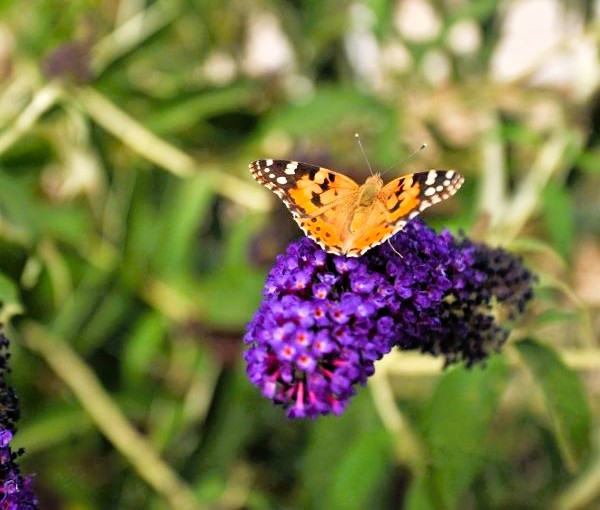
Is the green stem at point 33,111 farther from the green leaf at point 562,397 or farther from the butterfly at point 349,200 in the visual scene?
the green leaf at point 562,397

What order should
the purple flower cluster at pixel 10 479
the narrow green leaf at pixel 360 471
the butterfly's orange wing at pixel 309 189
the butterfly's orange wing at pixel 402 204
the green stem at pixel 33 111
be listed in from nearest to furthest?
the purple flower cluster at pixel 10 479, the butterfly's orange wing at pixel 402 204, the butterfly's orange wing at pixel 309 189, the narrow green leaf at pixel 360 471, the green stem at pixel 33 111

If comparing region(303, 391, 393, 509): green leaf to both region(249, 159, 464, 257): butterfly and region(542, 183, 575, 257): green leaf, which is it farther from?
region(249, 159, 464, 257): butterfly

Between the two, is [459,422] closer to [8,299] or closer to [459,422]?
[459,422]

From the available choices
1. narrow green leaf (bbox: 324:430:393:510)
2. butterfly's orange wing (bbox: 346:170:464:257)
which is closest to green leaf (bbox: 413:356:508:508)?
narrow green leaf (bbox: 324:430:393:510)

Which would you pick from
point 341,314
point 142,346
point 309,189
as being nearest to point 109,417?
point 142,346

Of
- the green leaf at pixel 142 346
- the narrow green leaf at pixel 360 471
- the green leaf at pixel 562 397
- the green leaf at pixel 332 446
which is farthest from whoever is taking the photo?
the green leaf at pixel 142 346

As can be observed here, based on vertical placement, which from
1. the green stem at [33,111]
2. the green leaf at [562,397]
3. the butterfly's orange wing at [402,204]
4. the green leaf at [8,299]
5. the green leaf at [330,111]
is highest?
the green leaf at [330,111]

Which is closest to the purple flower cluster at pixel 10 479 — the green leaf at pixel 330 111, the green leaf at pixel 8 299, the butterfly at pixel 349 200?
the green leaf at pixel 8 299

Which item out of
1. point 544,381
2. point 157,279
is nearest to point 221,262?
point 157,279

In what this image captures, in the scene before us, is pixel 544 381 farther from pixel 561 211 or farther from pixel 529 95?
pixel 529 95
